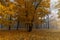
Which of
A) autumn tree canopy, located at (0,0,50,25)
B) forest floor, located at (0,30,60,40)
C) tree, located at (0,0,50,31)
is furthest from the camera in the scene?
tree, located at (0,0,50,31)

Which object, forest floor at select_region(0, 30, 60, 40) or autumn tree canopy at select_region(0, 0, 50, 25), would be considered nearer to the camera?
forest floor at select_region(0, 30, 60, 40)

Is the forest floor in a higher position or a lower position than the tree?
lower

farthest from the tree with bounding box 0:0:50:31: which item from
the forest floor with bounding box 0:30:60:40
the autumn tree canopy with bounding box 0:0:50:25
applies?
the forest floor with bounding box 0:30:60:40

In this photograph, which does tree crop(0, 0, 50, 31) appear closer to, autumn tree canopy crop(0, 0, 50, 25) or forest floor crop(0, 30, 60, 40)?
autumn tree canopy crop(0, 0, 50, 25)

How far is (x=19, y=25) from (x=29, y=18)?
2.46 metres

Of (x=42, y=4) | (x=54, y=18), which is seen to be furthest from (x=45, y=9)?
(x=54, y=18)

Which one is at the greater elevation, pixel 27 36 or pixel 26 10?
pixel 26 10

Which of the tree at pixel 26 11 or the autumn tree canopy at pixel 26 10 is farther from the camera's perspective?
the tree at pixel 26 11

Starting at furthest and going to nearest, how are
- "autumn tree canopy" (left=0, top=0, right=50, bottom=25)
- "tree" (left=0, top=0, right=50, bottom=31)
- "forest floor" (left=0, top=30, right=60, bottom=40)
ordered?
1. "tree" (left=0, top=0, right=50, bottom=31)
2. "autumn tree canopy" (left=0, top=0, right=50, bottom=25)
3. "forest floor" (left=0, top=30, right=60, bottom=40)

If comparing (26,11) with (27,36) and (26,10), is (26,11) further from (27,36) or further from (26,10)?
(27,36)

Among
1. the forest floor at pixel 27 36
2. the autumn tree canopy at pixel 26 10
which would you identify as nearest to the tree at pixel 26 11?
the autumn tree canopy at pixel 26 10

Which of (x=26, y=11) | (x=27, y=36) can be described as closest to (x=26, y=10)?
(x=26, y=11)

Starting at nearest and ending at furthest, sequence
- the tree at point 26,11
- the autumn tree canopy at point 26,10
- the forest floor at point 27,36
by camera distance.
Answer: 1. the forest floor at point 27,36
2. the autumn tree canopy at point 26,10
3. the tree at point 26,11

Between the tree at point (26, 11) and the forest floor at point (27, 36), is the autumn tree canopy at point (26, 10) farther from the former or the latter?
the forest floor at point (27, 36)
